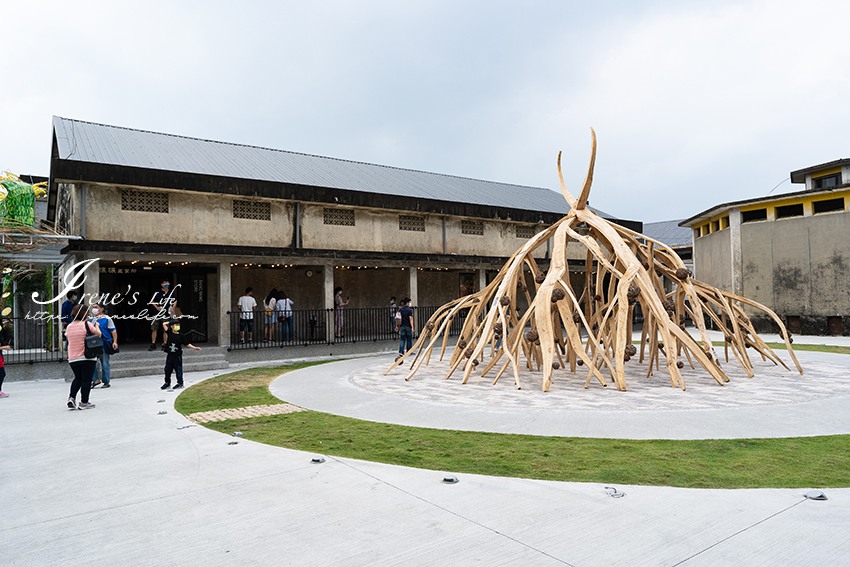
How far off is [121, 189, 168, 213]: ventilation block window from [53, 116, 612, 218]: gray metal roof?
1.08 metres

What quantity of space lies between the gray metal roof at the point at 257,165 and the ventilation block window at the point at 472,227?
143 cm

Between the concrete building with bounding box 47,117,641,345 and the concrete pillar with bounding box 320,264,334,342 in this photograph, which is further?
the concrete pillar with bounding box 320,264,334,342

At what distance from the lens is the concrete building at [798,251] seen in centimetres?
2189

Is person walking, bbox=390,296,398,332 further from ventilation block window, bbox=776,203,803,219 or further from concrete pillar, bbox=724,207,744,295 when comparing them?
ventilation block window, bbox=776,203,803,219

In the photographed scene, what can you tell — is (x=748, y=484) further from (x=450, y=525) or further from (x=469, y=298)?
(x=469, y=298)

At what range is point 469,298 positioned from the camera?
40.3ft

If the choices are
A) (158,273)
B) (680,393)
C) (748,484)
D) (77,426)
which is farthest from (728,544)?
(158,273)

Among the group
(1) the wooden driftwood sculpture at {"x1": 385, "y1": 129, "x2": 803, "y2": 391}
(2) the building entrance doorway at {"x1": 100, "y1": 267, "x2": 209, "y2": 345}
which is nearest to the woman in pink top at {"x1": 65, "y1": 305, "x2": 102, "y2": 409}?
(1) the wooden driftwood sculpture at {"x1": 385, "y1": 129, "x2": 803, "y2": 391}

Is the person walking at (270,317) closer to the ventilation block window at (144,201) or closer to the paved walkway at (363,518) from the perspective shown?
the ventilation block window at (144,201)

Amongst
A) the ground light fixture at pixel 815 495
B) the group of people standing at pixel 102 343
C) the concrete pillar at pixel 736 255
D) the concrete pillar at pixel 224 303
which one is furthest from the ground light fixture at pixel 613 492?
the concrete pillar at pixel 736 255

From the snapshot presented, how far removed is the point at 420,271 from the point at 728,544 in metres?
20.4

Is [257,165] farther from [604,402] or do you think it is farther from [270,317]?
[604,402]

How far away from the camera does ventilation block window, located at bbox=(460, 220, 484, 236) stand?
22.1m

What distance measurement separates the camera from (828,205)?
22.5 meters
